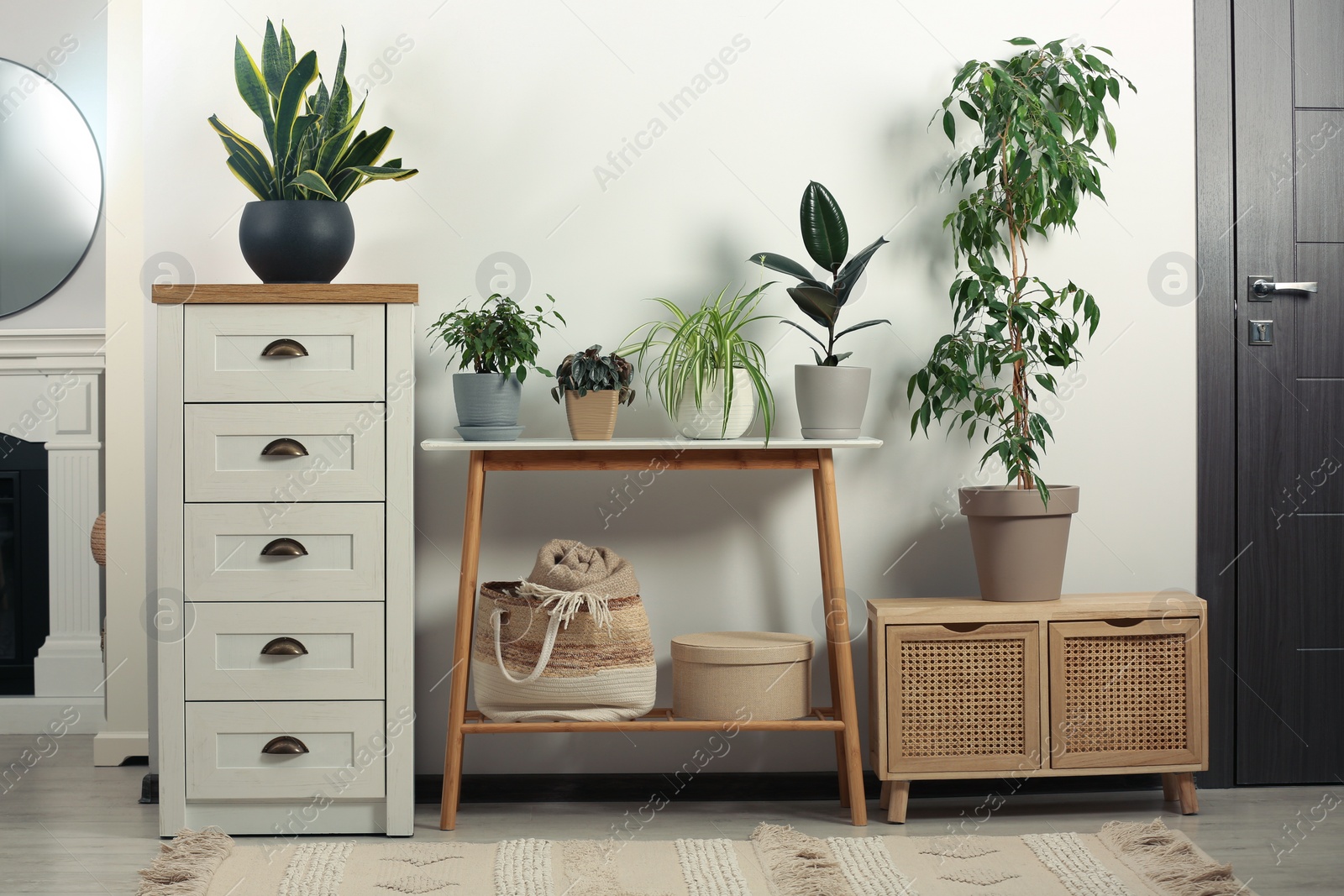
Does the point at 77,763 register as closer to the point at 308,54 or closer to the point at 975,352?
the point at 308,54

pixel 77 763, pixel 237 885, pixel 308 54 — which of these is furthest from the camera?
pixel 77 763

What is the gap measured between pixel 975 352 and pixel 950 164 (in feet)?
1.58

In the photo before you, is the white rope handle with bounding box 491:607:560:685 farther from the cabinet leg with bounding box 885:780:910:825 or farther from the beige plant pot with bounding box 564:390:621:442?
the cabinet leg with bounding box 885:780:910:825

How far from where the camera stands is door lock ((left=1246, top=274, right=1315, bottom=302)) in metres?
2.29

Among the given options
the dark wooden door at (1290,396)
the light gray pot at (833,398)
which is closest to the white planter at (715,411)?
the light gray pot at (833,398)

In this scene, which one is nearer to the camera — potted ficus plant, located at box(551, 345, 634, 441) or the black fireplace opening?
potted ficus plant, located at box(551, 345, 634, 441)

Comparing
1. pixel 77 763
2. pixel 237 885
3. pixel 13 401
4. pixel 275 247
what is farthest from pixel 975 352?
pixel 13 401

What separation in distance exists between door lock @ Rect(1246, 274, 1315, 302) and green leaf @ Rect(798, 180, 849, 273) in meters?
0.98

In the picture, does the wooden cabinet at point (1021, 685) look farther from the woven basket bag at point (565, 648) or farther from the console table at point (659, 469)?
the woven basket bag at point (565, 648)

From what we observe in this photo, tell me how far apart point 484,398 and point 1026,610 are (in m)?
1.18

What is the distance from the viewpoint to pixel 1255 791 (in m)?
2.28

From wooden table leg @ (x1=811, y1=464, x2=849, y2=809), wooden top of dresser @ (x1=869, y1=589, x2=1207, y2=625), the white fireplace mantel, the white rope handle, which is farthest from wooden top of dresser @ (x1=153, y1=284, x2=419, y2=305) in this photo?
the white fireplace mantel

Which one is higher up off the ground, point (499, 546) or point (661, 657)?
point (499, 546)

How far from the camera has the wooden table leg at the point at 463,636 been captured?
1993 millimetres
